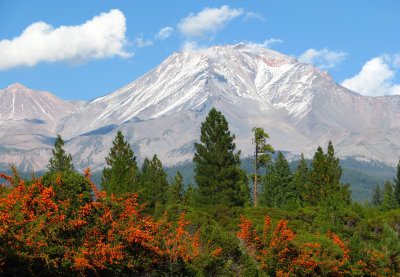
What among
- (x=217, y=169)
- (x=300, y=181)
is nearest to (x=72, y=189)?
(x=217, y=169)

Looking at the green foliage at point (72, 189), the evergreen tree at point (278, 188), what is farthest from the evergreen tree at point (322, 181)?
the green foliage at point (72, 189)

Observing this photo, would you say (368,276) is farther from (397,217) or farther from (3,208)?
(3,208)

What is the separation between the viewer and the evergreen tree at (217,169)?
139 feet

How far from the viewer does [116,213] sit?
703 inches

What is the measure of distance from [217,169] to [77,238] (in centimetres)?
2818

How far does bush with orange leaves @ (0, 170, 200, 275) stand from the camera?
13.6 meters

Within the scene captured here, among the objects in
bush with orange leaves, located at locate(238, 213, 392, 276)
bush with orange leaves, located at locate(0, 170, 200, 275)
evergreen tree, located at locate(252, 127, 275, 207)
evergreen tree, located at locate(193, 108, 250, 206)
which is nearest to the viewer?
bush with orange leaves, located at locate(0, 170, 200, 275)

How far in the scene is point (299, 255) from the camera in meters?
21.6

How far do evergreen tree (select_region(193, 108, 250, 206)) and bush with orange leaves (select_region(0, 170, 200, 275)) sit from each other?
23.6 meters

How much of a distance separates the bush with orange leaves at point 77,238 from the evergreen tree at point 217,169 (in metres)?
23.6

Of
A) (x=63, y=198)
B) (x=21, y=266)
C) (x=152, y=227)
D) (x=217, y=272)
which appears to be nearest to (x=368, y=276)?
(x=217, y=272)

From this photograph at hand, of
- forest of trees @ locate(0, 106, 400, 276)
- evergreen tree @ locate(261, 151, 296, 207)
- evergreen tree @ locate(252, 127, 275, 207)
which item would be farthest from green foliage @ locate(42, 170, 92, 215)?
evergreen tree @ locate(261, 151, 296, 207)

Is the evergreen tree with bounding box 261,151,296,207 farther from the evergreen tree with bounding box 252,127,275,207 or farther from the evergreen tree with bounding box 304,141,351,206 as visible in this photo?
the evergreen tree with bounding box 252,127,275,207

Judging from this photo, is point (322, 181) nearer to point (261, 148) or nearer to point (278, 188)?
point (261, 148)
